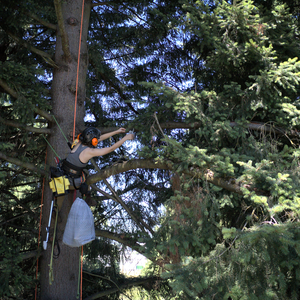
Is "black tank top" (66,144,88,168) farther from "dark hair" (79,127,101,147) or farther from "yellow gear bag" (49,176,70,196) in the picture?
"yellow gear bag" (49,176,70,196)

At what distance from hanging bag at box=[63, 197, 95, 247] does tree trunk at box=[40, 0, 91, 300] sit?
43.8 inches

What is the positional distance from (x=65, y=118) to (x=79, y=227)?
7.33 feet

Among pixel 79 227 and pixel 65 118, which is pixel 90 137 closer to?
pixel 79 227

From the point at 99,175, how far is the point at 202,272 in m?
2.36

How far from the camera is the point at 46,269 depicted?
18.3ft

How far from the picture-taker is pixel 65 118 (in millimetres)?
5902

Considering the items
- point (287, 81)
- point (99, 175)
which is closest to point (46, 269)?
point (99, 175)

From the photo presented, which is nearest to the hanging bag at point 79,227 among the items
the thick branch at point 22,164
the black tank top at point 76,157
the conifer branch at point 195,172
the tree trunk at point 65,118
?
the black tank top at point 76,157

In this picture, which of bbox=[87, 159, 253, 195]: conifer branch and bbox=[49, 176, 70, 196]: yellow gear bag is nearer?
bbox=[87, 159, 253, 195]: conifer branch

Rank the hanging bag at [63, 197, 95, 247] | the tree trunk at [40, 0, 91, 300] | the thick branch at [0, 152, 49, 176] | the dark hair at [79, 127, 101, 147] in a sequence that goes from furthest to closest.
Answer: the tree trunk at [40, 0, 91, 300] → the thick branch at [0, 152, 49, 176] → the dark hair at [79, 127, 101, 147] → the hanging bag at [63, 197, 95, 247]

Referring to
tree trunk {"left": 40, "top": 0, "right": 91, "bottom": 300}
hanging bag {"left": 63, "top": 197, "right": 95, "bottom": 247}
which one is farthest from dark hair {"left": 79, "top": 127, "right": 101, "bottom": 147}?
tree trunk {"left": 40, "top": 0, "right": 91, "bottom": 300}

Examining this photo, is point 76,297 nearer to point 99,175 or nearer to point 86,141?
point 99,175

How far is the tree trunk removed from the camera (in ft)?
17.9

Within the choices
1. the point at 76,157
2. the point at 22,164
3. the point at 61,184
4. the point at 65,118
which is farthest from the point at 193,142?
the point at 22,164
